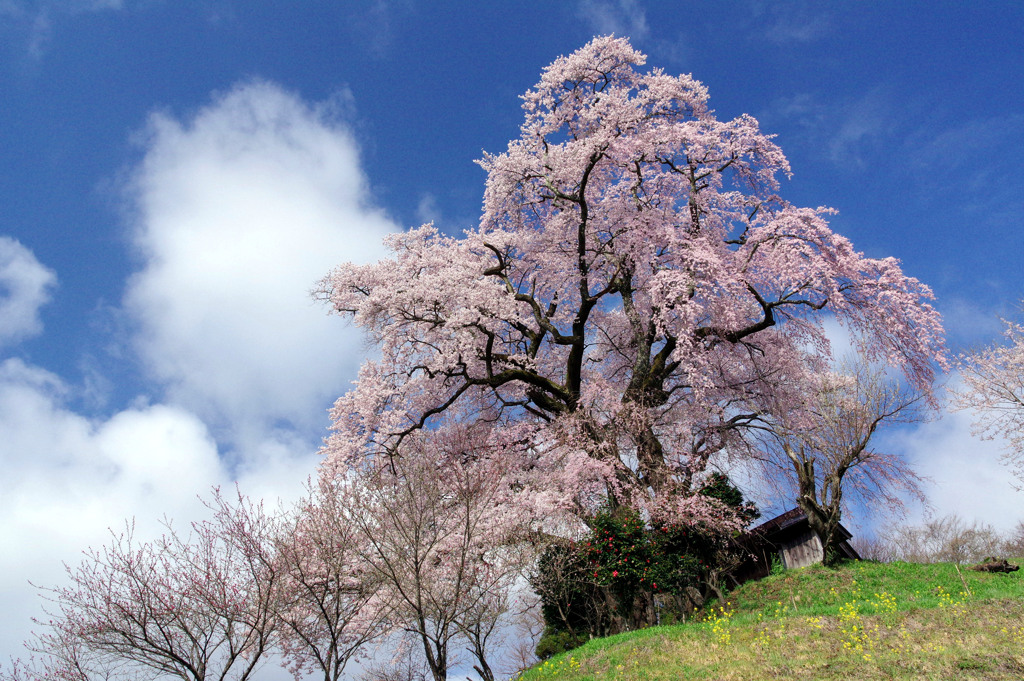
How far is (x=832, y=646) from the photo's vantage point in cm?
1009

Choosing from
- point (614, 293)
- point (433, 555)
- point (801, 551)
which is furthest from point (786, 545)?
point (433, 555)

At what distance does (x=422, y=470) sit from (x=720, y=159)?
1432cm

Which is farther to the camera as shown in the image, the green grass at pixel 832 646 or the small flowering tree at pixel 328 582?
the small flowering tree at pixel 328 582

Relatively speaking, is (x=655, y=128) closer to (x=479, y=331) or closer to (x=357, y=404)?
(x=479, y=331)

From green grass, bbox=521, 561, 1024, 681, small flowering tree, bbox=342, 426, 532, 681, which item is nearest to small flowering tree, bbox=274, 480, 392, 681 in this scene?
small flowering tree, bbox=342, 426, 532, 681

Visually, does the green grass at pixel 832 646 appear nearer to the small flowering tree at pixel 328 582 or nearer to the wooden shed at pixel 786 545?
the small flowering tree at pixel 328 582

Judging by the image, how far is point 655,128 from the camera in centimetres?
1983

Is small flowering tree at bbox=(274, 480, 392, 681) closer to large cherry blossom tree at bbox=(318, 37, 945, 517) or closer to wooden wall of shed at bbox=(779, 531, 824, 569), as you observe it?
large cherry blossom tree at bbox=(318, 37, 945, 517)

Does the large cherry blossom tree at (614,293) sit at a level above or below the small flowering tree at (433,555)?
above

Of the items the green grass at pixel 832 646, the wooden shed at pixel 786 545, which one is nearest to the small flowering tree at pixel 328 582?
the green grass at pixel 832 646

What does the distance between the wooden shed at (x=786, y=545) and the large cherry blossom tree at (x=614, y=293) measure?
6.09 m

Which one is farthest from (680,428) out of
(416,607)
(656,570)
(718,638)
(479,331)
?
(416,607)

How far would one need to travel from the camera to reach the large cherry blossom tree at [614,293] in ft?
57.2

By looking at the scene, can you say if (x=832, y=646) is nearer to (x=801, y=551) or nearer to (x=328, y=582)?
(x=328, y=582)
